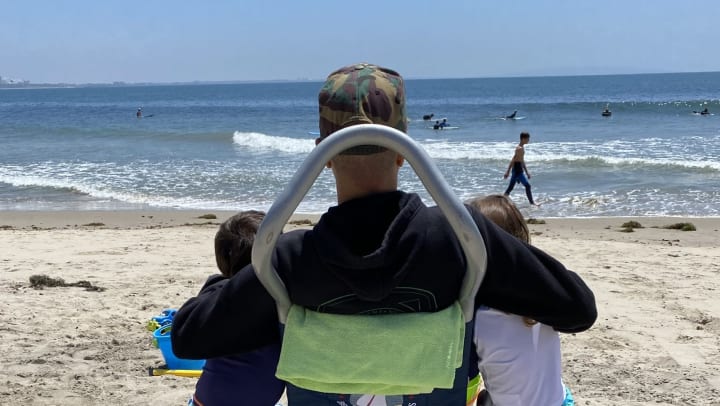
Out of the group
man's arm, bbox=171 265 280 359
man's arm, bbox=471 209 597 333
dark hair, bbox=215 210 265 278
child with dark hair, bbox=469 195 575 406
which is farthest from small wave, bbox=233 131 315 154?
man's arm, bbox=471 209 597 333

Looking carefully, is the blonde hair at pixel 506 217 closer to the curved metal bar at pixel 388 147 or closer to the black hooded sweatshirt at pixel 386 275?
the black hooded sweatshirt at pixel 386 275

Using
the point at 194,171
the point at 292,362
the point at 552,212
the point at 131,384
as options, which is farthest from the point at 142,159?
the point at 292,362

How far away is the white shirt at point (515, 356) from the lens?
2.23 meters

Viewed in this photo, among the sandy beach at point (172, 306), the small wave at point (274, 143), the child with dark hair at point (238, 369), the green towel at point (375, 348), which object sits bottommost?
the small wave at point (274, 143)

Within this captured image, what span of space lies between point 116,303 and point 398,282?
5325 mm

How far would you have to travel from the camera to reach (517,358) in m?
2.24

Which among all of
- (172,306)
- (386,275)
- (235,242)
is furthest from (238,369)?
(172,306)

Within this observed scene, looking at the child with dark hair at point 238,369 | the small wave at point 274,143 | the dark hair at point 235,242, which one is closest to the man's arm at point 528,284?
the child with dark hair at point 238,369

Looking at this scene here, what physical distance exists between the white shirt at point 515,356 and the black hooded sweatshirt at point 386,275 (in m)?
0.74

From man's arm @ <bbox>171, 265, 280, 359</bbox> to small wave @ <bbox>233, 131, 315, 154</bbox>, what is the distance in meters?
24.7

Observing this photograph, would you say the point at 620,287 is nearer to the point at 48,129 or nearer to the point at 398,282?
the point at 398,282

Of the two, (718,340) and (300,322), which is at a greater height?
(300,322)

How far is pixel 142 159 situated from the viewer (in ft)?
77.9

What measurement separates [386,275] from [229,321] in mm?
347
